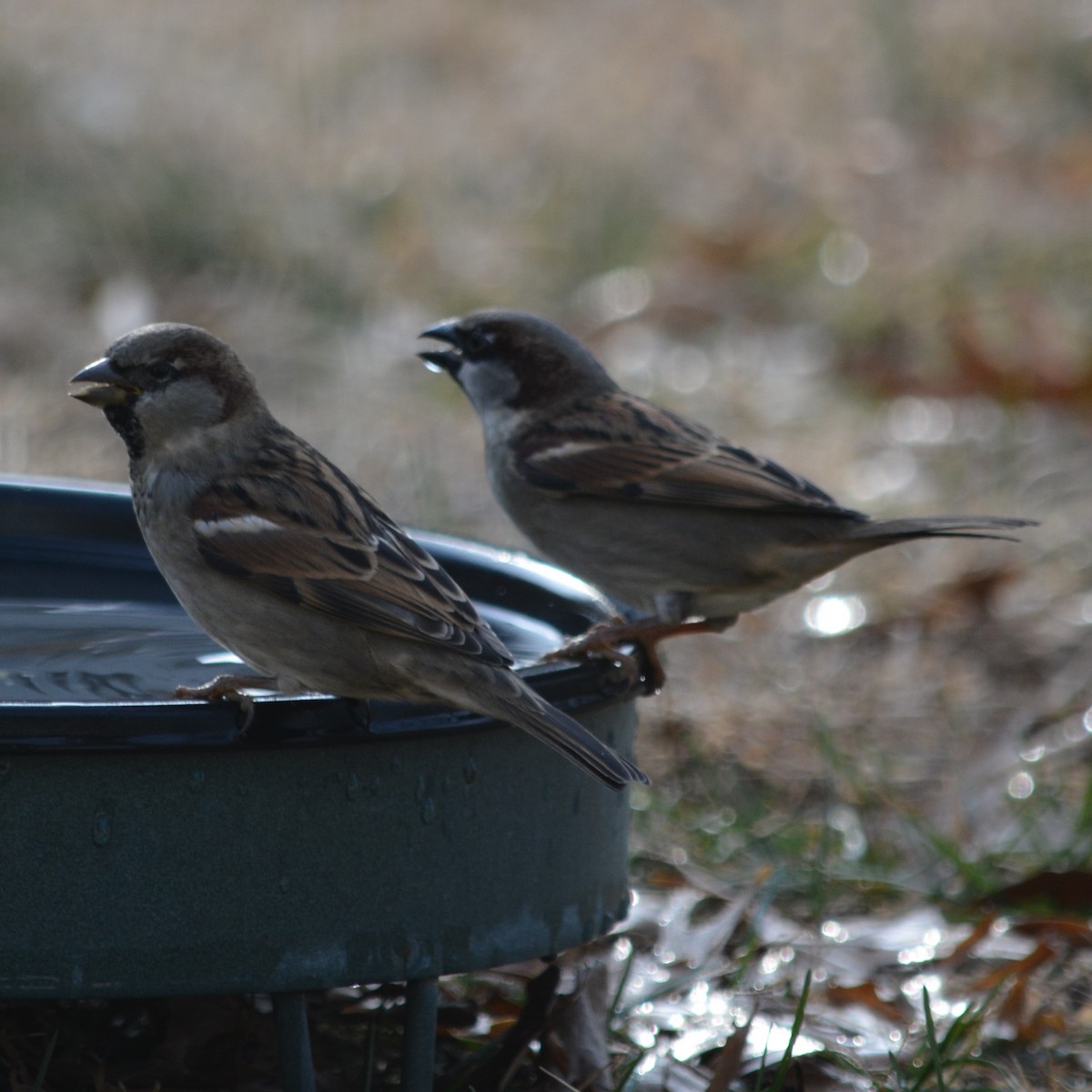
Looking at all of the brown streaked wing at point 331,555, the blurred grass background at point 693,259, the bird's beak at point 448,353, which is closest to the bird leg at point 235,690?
the brown streaked wing at point 331,555

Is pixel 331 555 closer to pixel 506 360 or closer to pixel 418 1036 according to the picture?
pixel 418 1036

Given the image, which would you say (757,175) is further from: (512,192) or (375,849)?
(375,849)

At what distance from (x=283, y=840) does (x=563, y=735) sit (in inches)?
17.4

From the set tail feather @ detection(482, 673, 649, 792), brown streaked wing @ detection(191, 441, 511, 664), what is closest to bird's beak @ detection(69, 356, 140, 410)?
brown streaked wing @ detection(191, 441, 511, 664)

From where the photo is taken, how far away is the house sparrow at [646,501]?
4141 mm

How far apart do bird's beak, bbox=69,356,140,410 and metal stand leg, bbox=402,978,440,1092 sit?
1260mm

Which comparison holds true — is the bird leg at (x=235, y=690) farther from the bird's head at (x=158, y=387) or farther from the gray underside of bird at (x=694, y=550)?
the gray underside of bird at (x=694, y=550)

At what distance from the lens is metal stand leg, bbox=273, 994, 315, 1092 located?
2.72 meters

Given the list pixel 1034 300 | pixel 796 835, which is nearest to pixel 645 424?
pixel 796 835

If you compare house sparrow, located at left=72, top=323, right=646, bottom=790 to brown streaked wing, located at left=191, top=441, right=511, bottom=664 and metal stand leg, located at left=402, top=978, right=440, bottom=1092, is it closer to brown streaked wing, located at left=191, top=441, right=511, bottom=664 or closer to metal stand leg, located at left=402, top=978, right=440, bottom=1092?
brown streaked wing, located at left=191, top=441, right=511, bottom=664

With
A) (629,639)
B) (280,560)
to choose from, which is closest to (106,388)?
(280,560)

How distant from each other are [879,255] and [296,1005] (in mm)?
7415

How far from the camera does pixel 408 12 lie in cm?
1316

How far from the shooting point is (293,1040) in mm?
2723
